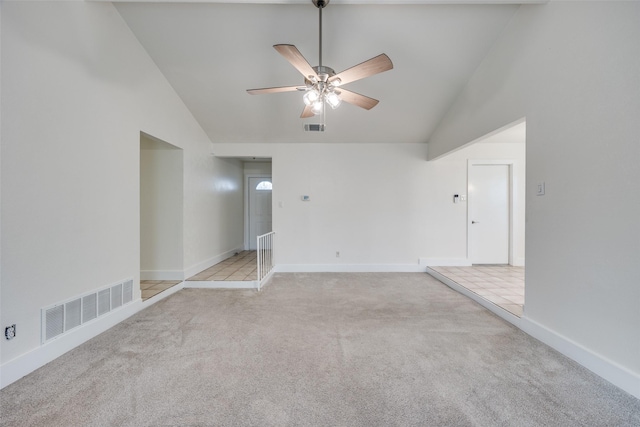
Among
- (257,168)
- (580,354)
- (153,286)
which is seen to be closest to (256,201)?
(257,168)

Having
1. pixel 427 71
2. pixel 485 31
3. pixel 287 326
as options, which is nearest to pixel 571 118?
pixel 485 31

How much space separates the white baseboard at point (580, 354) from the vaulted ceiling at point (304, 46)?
118 inches

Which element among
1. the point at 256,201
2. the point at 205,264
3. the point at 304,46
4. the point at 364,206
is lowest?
the point at 205,264

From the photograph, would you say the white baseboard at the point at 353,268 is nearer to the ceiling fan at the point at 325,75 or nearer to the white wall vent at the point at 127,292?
the white wall vent at the point at 127,292

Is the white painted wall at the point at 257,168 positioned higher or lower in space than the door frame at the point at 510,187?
higher

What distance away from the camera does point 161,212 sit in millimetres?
4059

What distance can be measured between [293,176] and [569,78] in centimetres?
390

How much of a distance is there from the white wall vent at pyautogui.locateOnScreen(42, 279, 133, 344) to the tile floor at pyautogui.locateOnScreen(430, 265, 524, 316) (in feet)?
13.9

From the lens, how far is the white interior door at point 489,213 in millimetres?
5039

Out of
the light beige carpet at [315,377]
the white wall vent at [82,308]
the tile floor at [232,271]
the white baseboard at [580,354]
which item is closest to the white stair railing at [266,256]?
the tile floor at [232,271]

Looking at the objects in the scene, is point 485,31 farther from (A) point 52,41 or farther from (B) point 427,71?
(A) point 52,41

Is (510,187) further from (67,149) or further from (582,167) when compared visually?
(67,149)

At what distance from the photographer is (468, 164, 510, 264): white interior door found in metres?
5.04

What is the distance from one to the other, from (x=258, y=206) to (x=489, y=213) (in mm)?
5248
